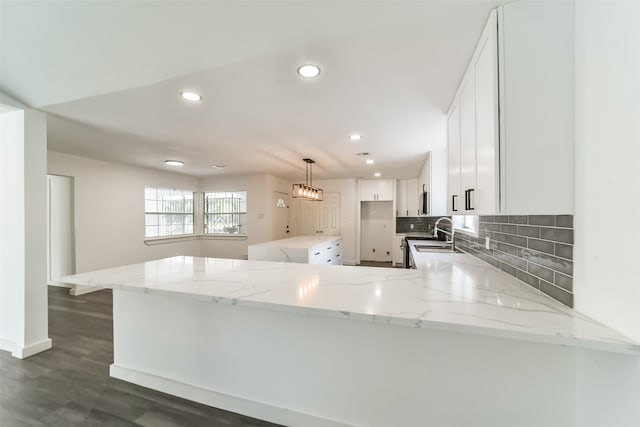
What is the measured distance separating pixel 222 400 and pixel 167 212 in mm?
5345

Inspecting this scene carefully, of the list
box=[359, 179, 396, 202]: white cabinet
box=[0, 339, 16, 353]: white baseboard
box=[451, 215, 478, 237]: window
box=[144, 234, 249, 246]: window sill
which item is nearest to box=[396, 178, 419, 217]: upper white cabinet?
box=[359, 179, 396, 202]: white cabinet

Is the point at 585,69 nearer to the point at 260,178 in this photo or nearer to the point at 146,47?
the point at 146,47

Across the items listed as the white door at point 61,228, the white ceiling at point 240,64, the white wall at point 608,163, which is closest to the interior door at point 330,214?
the white ceiling at point 240,64

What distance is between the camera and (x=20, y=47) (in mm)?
1716

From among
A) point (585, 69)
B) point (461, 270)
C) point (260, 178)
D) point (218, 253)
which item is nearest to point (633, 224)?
point (585, 69)

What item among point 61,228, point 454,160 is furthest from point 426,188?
point 61,228

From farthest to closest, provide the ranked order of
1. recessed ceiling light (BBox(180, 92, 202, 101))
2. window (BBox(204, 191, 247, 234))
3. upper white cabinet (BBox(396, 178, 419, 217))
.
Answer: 1. upper white cabinet (BBox(396, 178, 419, 217))
2. window (BBox(204, 191, 247, 234))
3. recessed ceiling light (BBox(180, 92, 202, 101))

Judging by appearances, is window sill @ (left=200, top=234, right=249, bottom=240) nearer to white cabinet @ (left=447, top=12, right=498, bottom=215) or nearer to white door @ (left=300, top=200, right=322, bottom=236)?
Answer: white door @ (left=300, top=200, right=322, bottom=236)

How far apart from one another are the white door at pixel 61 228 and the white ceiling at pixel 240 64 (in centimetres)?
201

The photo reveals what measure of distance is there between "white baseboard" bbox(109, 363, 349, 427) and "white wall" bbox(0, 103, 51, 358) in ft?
3.73

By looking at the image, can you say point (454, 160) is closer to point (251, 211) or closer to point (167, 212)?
point (251, 211)

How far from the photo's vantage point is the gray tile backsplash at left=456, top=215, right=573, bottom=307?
3.62 ft

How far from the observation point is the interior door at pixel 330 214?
6.78m

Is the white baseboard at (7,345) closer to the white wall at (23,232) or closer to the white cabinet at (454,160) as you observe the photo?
the white wall at (23,232)
